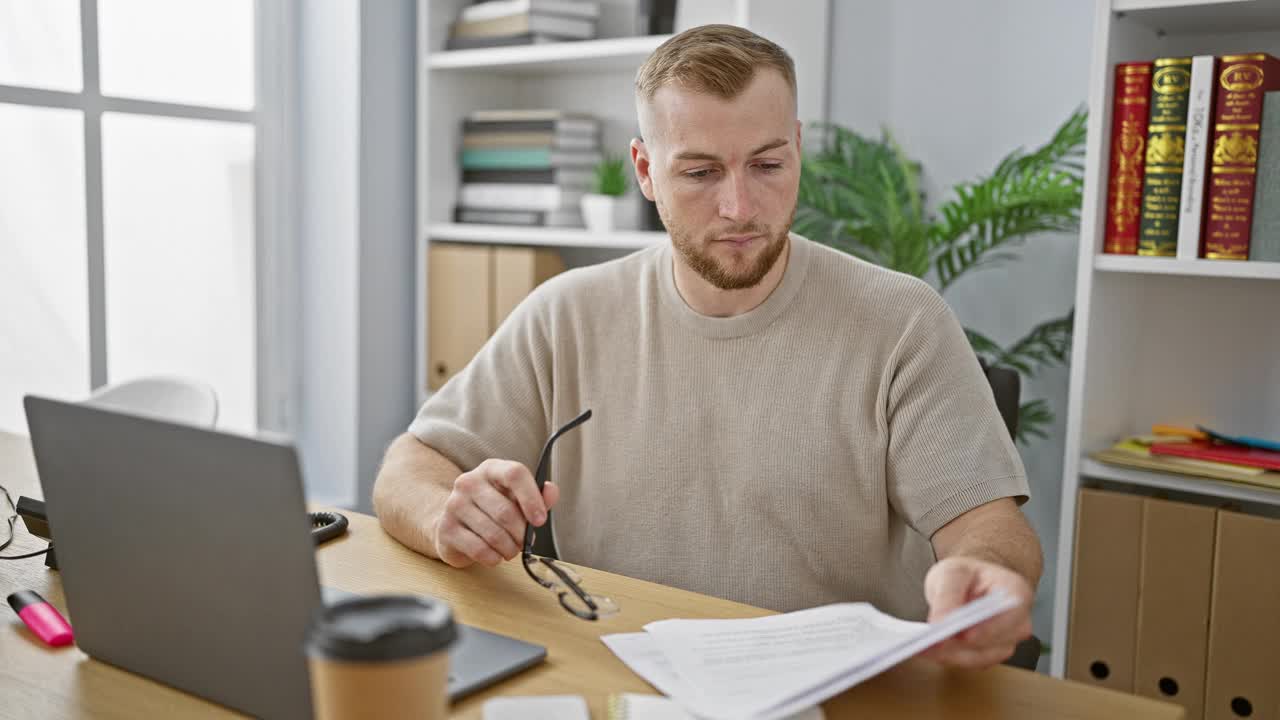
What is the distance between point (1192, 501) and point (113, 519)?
1.78 m

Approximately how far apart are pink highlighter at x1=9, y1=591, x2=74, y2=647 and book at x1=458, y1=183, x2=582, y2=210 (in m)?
1.87

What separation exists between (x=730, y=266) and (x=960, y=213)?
898 millimetres

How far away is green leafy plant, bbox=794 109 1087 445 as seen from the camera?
2.17 m

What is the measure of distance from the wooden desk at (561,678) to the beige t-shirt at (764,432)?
295 millimetres

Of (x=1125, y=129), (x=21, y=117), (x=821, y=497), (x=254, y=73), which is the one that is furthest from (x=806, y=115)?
(x=21, y=117)

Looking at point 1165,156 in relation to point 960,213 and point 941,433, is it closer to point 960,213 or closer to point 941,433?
point 960,213

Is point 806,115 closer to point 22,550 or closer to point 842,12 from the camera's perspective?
point 842,12

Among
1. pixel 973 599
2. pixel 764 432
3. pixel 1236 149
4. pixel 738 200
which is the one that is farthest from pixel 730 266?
pixel 1236 149

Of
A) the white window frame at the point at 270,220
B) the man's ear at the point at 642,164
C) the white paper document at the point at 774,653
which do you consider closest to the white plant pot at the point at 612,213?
the white window frame at the point at 270,220

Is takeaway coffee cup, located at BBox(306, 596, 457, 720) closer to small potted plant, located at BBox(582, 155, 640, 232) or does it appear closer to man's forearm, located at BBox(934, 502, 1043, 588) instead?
man's forearm, located at BBox(934, 502, 1043, 588)

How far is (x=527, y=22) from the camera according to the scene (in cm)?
279

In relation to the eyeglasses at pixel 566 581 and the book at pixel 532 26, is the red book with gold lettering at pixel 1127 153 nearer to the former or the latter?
the eyeglasses at pixel 566 581

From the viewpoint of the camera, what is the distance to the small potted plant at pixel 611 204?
9.01 feet

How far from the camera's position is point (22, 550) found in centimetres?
133
